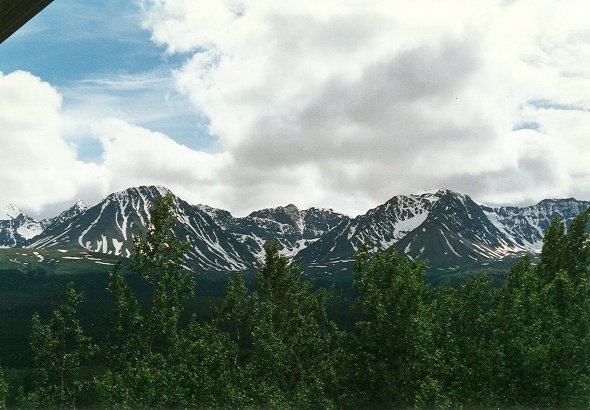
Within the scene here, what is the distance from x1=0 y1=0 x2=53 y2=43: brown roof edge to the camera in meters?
2.52

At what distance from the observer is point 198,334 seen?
39.5 metres

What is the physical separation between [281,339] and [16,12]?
1499 inches

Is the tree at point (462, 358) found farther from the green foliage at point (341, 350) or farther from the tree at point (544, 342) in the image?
the tree at point (544, 342)

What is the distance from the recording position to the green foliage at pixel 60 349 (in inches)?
1357

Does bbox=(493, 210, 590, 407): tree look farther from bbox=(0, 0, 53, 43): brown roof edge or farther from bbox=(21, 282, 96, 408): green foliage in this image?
bbox=(0, 0, 53, 43): brown roof edge

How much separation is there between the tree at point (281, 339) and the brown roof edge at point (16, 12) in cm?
2492

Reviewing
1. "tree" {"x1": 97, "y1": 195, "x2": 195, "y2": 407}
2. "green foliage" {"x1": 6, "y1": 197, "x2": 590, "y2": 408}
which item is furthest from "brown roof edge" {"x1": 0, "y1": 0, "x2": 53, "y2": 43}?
"tree" {"x1": 97, "y1": 195, "x2": 195, "y2": 407}

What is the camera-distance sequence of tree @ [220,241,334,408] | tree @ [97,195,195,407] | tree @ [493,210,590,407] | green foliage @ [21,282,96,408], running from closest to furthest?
tree @ [493,210,590,407]
tree @ [220,241,334,408]
green foliage @ [21,282,96,408]
tree @ [97,195,195,407]

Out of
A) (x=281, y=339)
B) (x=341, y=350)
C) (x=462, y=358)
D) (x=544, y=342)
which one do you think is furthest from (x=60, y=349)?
A: (x=544, y=342)

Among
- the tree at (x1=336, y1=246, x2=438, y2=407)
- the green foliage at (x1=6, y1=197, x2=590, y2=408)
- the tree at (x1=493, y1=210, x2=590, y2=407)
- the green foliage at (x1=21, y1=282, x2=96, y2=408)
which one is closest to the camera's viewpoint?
the green foliage at (x1=6, y1=197, x2=590, y2=408)

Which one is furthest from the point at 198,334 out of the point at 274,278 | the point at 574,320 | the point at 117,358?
the point at 574,320

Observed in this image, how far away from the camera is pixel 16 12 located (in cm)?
258

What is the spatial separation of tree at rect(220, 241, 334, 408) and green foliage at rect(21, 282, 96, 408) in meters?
12.4

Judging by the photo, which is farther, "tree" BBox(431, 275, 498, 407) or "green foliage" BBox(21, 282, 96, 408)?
"green foliage" BBox(21, 282, 96, 408)
